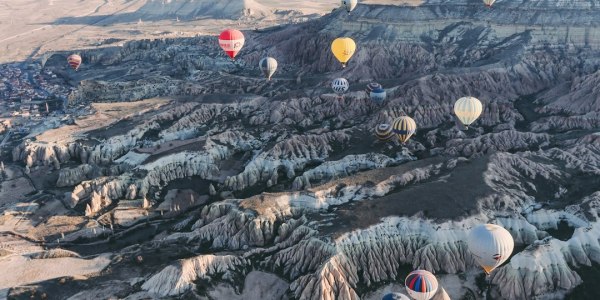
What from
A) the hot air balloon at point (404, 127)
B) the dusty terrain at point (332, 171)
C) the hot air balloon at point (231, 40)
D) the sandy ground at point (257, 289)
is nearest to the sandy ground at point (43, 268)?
the dusty terrain at point (332, 171)

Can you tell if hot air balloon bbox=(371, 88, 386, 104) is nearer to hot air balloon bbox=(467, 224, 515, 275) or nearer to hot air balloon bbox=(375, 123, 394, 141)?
hot air balloon bbox=(375, 123, 394, 141)

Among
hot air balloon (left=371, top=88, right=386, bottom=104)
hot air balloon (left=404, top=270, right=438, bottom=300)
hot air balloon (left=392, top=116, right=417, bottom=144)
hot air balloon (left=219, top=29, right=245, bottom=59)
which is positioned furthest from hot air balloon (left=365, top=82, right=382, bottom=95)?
hot air balloon (left=404, top=270, right=438, bottom=300)

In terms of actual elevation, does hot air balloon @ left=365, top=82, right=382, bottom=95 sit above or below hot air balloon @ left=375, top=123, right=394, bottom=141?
above

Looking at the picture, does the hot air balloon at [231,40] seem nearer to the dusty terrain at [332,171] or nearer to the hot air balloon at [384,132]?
the dusty terrain at [332,171]

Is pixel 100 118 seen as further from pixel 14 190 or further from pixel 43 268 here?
pixel 43 268

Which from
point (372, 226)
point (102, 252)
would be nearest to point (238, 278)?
point (372, 226)

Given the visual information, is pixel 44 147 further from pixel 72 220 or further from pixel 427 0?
pixel 427 0
